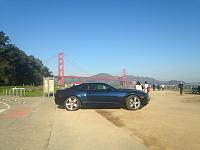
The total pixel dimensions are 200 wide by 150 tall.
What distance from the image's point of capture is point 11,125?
12.3 meters

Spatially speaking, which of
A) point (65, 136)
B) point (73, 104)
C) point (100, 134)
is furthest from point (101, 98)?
point (65, 136)

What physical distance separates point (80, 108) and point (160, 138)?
995cm

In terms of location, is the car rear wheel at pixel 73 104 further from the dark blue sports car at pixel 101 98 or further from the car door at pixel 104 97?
the car door at pixel 104 97

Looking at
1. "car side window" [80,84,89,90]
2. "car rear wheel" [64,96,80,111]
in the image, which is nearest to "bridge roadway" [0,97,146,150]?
"car rear wheel" [64,96,80,111]

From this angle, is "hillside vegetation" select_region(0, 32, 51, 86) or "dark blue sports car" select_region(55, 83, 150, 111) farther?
"hillside vegetation" select_region(0, 32, 51, 86)

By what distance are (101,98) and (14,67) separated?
8205cm

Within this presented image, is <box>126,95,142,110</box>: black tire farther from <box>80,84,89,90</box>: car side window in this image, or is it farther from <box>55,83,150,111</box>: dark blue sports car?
<box>80,84,89,90</box>: car side window

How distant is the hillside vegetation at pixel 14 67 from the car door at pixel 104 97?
67.7 m

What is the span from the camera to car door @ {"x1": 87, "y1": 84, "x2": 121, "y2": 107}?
17.9 metres

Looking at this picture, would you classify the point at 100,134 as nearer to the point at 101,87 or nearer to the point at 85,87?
the point at 101,87

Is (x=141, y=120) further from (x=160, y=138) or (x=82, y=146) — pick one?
(x=82, y=146)

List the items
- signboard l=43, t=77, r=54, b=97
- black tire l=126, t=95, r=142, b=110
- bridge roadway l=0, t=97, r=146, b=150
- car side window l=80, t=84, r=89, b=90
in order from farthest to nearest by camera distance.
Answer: signboard l=43, t=77, r=54, b=97 → car side window l=80, t=84, r=89, b=90 → black tire l=126, t=95, r=142, b=110 → bridge roadway l=0, t=97, r=146, b=150

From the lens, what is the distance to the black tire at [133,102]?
1783cm

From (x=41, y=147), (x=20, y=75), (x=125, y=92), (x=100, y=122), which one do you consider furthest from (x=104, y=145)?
(x=20, y=75)
